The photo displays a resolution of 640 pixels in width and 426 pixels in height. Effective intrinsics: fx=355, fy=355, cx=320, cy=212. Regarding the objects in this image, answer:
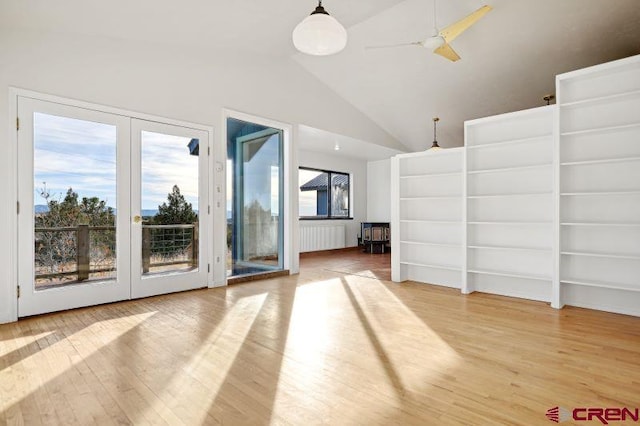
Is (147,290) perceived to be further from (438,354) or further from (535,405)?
(535,405)

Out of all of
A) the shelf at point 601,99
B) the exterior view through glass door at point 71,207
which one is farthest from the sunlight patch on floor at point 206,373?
the shelf at point 601,99

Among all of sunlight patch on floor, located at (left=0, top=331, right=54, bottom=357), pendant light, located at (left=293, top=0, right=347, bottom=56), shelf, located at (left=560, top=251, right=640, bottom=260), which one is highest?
pendant light, located at (left=293, top=0, right=347, bottom=56)

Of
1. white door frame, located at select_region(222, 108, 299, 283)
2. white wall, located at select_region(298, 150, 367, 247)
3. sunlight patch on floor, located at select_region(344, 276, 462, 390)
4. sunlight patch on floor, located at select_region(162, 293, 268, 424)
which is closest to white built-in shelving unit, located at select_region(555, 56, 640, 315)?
sunlight patch on floor, located at select_region(344, 276, 462, 390)

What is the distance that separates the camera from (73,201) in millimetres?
3732

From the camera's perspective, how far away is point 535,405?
1856 millimetres

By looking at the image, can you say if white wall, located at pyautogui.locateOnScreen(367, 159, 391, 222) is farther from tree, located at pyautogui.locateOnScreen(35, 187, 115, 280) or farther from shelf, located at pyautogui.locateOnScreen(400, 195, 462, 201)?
tree, located at pyautogui.locateOnScreen(35, 187, 115, 280)

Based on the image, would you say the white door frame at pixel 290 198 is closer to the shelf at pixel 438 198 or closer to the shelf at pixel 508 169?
the shelf at pixel 438 198

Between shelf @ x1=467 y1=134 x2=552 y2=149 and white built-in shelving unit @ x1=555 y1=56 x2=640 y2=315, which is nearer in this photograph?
white built-in shelving unit @ x1=555 y1=56 x2=640 y2=315

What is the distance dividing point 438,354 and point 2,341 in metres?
3.39

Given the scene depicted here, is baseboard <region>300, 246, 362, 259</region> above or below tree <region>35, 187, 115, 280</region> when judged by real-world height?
below

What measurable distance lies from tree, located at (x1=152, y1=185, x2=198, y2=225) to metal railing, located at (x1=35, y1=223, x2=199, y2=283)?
0.22 ft

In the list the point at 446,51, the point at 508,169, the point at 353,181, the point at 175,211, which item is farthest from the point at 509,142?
the point at 353,181

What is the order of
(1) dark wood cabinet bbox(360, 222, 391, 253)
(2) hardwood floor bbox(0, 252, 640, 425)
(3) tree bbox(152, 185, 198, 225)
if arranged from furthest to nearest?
(1) dark wood cabinet bbox(360, 222, 391, 253) < (3) tree bbox(152, 185, 198, 225) < (2) hardwood floor bbox(0, 252, 640, 425)

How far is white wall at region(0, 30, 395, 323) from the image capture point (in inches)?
131
